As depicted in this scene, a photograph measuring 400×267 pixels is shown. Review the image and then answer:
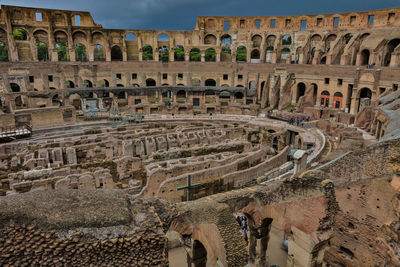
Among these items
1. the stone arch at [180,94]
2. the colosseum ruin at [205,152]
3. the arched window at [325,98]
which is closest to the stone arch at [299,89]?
the colosseum ruin at [205,152]

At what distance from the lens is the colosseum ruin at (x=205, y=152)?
6109 mm

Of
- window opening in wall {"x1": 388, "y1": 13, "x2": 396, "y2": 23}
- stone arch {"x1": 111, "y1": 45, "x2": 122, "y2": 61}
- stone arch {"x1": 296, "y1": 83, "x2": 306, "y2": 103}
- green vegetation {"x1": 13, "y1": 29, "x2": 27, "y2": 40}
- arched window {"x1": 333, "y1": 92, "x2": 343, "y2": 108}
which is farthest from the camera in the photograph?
stone arch {"x1": 111, "y1": 45, "x2": 122, "y2": 61}

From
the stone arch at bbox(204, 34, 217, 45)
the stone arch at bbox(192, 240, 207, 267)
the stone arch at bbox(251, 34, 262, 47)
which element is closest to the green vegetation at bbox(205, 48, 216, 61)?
the stone arch at bbox(204, 34, 217, 45)

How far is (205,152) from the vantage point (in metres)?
19.2

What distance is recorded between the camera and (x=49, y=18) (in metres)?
37.2

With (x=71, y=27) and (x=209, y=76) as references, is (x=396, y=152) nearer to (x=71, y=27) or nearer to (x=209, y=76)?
(x=209, y=76)

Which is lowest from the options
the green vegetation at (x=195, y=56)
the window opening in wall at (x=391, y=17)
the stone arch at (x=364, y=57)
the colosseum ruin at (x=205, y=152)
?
the colosseum ruin at (x=205, y=152)

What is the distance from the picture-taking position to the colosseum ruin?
20.0 feet

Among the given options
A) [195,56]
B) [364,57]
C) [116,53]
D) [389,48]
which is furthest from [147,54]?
[389,48]

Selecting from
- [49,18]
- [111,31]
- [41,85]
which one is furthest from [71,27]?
[41,85]

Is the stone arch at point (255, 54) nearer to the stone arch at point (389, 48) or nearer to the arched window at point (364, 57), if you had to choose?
the arched window at point (364, 57)

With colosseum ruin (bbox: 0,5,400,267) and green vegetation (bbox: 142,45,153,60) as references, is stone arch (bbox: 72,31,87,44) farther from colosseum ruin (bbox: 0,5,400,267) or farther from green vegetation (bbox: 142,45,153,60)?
green vegetation (bbox: 142,45,153,60)

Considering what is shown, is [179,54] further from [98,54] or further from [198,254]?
[198,254]

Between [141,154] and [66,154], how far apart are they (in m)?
4.74
